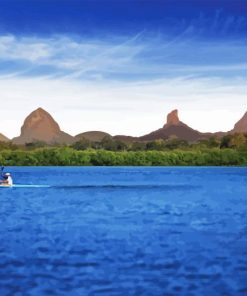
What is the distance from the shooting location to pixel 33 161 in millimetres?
176625

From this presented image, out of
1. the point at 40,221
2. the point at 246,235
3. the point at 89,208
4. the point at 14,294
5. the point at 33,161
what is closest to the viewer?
the point at 14,294

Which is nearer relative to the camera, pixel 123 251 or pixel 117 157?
pixel 123 251

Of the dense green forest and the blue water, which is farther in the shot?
the dense green forest

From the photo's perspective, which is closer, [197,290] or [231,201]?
[197,290]

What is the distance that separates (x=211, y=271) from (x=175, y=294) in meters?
3.50

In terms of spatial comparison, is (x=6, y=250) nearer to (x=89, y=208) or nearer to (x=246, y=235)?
(x=246, y=235)

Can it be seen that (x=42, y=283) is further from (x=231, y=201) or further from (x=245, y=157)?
(x=245, y=157)

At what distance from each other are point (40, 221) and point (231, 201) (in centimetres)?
2392

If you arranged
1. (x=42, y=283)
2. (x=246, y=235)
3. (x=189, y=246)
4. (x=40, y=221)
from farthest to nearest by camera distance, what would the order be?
(x=40, y=221)
(x=246, y=235)
(x=189, y=246)
(x=42, y=283)

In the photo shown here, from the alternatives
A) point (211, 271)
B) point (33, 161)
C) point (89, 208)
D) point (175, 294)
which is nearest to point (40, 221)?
point (89, 208)

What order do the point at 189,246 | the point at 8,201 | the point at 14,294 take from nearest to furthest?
the point at 14,294
the point at 189,246
the point at 8,201

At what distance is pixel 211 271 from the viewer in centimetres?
2272

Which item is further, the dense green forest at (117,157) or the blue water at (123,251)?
the dense green forest at (117,157)

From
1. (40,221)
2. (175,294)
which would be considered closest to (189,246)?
(175,294)
